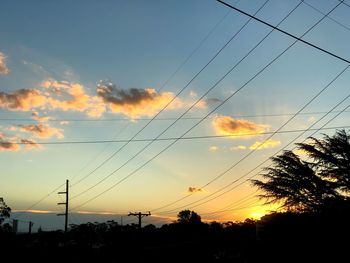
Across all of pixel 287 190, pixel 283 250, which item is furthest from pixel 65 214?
pixel 283 250

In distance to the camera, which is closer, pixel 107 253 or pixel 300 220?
pixel 300 220

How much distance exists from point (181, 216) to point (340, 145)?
313 ft

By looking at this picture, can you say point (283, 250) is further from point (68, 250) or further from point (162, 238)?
point (162, 238)

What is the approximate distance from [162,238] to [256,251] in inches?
1369

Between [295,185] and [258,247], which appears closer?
[258,247]

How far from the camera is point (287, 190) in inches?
1676

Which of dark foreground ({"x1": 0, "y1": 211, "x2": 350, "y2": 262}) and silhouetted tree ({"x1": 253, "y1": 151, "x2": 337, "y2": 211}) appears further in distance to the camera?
silhouetted tree ({"x1": 253, "y1": 151, "x2": 337, "y2": 211})

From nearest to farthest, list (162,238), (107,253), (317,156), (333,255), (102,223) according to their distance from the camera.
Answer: (333,255), (317,156), (107,253), (162,238), (102,223)

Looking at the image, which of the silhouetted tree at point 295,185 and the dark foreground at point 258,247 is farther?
the silhouetted tree at point 295,185

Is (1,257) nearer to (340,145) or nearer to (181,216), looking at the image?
(340,145)

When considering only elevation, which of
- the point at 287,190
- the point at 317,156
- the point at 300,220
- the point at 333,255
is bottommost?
the point at 333,255

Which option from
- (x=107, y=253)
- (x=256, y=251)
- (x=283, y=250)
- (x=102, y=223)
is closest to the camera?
(x=283, y=250)

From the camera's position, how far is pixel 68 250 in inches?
2028

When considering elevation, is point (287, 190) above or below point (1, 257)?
above
